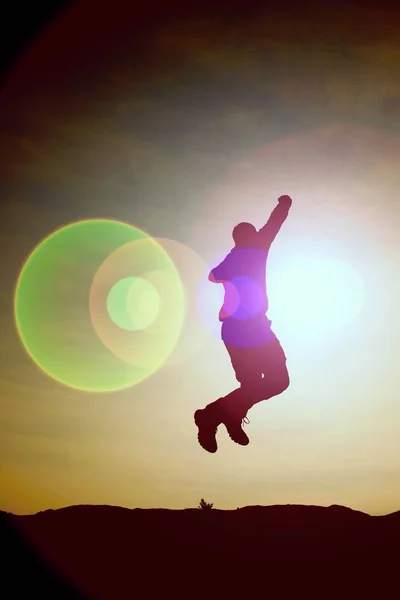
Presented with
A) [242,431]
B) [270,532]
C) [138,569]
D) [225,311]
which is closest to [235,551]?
[270,532]

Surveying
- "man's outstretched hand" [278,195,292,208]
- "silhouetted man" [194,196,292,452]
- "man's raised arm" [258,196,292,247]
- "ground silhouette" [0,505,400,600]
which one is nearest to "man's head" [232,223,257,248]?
"silhouetted man" [194,196,292,452]

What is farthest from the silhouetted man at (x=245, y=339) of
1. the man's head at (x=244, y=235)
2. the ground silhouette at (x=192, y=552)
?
the ground silhouette at (x=192, y=552)

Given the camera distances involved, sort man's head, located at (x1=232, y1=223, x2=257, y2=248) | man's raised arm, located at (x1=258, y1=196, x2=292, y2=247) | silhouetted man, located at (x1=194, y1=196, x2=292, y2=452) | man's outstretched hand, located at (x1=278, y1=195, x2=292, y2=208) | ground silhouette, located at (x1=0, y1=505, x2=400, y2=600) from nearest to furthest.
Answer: silhouetted man, located at (x1=194, y1=196, x2=292, y2=452), man's head, located at (x1=232, y1=223, x2=257, y2=248), man's raised arm, located at (x1=258, y1=196, x2=292, y2=247), man's outstretched hand, located at (x1=278, y1=195, x2=292, y2=208), ground silhouette, located at (x1=0, y1=505, x2=400, y2=600)

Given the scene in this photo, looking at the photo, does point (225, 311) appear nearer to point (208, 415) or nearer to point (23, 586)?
point (208, 415)

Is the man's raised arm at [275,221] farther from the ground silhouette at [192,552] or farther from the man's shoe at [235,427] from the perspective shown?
the ground silhouette at [192,552]

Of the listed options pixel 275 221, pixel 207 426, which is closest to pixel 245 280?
pixel 275 221

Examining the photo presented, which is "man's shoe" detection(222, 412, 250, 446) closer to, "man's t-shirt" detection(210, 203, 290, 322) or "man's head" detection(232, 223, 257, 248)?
"man's t-shirt" detection(210, 203, 290, 322)

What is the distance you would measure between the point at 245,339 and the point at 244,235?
1.42m

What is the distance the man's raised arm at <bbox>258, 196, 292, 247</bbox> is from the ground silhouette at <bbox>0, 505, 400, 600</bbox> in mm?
6764

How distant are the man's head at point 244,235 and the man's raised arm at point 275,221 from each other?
149 millimetres

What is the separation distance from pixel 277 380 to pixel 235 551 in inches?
218

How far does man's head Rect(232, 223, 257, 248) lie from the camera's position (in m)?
7.43

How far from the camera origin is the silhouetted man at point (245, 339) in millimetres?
7277

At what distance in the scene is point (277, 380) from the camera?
7246 mm
